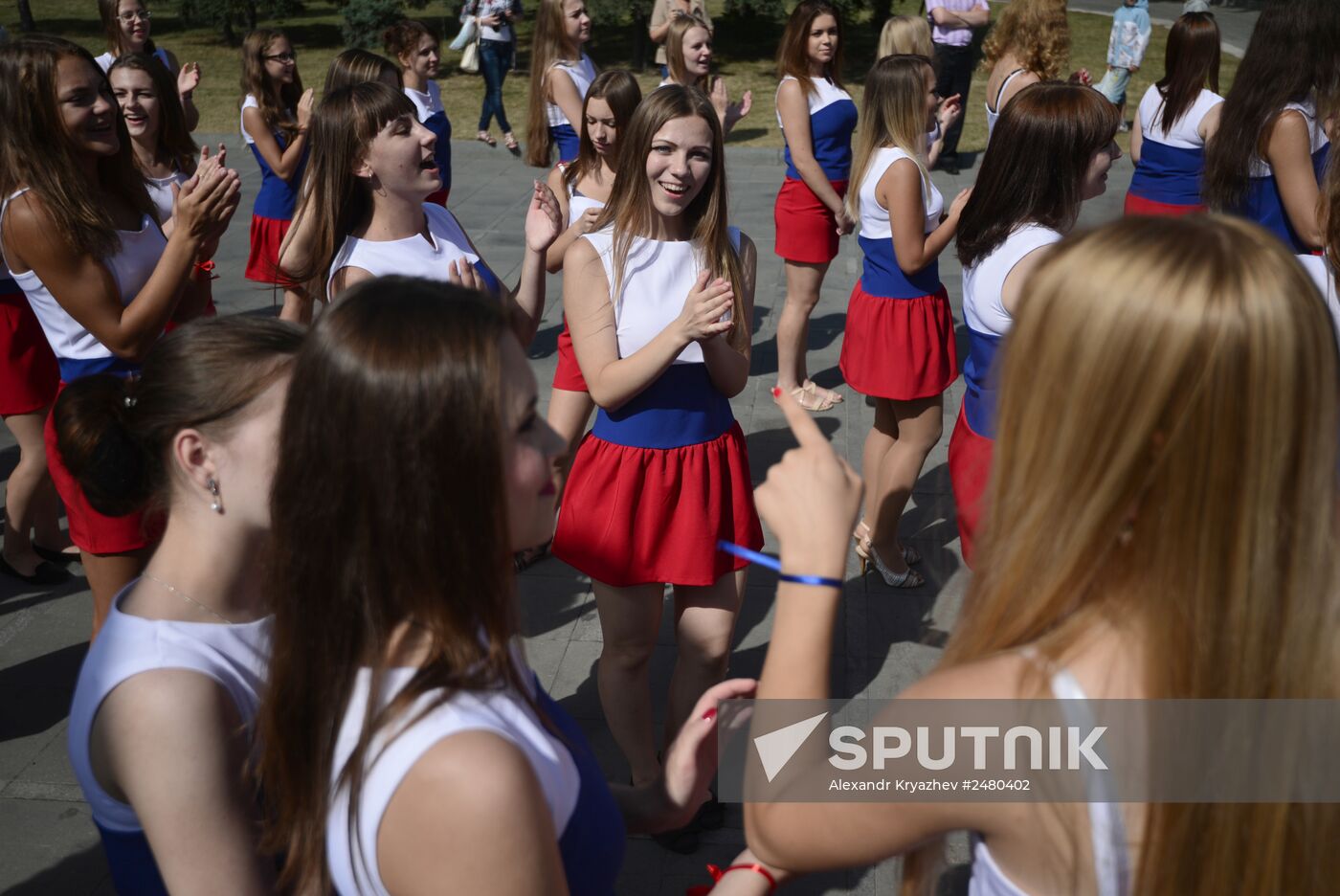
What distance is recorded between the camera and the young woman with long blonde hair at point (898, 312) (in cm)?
438

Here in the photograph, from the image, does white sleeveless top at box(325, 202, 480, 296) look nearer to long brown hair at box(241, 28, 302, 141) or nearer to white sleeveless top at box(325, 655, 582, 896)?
white sleeveless top at box(325, 655, 582, 896)

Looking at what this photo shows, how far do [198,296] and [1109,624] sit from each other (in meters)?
3.33

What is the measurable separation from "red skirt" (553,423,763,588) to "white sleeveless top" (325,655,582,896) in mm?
1514

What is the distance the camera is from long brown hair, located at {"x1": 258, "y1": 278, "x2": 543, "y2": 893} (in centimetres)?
135

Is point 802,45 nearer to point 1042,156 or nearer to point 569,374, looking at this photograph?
point 569,374

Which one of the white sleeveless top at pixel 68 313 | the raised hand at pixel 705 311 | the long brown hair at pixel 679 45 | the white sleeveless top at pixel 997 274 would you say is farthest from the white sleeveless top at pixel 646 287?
the long brown hair at pixel 679 45

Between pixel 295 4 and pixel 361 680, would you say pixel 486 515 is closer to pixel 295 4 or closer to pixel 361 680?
pixel 361 680

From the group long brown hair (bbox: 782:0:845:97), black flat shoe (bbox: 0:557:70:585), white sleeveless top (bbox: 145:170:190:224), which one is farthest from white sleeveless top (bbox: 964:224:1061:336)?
black flat shoe (bbox: 0:557:70:585)

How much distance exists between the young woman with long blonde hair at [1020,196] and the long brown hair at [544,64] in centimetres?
380

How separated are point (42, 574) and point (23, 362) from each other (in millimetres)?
915

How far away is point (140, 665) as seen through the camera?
1.56 m

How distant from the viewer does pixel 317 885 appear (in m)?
1.49

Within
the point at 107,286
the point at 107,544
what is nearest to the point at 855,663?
the point at 107,544

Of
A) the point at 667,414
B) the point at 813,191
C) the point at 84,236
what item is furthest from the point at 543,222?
the point at 813,191
